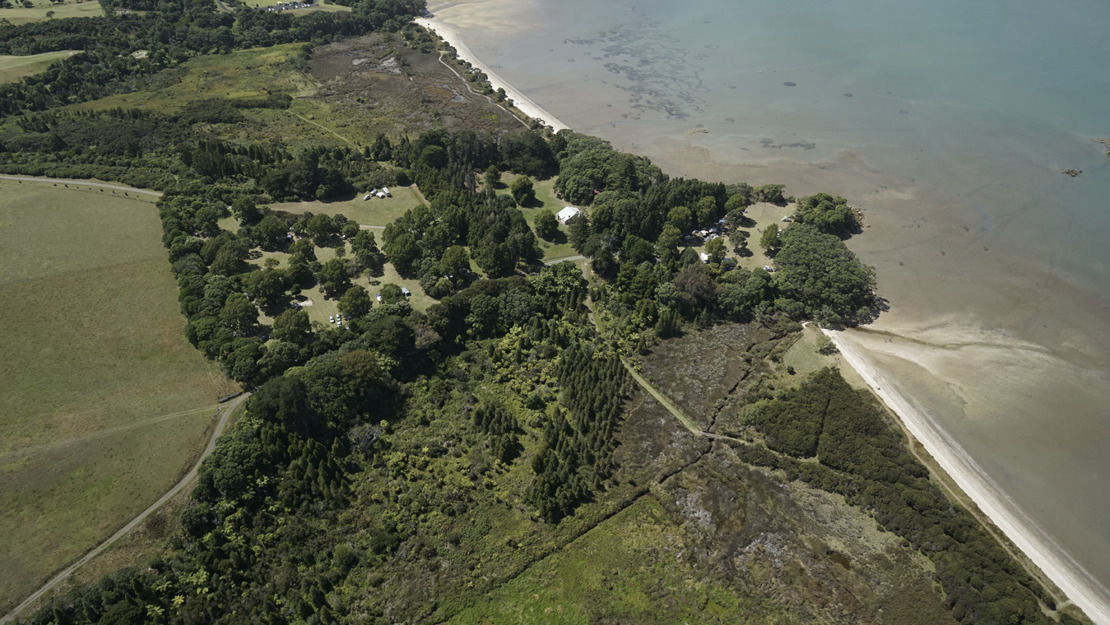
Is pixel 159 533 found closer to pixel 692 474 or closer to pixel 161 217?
pixel 692 474

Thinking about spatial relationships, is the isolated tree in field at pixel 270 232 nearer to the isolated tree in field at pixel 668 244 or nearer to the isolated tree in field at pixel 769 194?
the isolated tree in field at pixel 668 244

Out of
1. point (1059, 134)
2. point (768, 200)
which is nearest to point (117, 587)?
point (768, 200)

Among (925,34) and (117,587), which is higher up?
(925,34)

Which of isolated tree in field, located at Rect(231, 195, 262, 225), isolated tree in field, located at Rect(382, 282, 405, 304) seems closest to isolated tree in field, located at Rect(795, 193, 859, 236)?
isolated tree in field, located at Rect(382, 282, 405, 304)

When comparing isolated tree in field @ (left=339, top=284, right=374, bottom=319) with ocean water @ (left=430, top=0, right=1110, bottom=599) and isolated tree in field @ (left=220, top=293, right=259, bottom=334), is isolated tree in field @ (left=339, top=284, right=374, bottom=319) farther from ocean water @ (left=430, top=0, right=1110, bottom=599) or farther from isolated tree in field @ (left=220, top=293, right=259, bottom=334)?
ocean water @ (left=430, top=0, right=1110, bottom=599)

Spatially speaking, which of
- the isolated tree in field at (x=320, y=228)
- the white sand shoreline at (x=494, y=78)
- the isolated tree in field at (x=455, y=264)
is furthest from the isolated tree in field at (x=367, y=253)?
the white sand shoreline at (x=494, y=78)

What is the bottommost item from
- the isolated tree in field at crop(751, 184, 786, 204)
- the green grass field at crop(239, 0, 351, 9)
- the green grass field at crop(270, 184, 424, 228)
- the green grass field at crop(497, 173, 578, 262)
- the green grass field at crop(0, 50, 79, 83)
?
the green grass field at crop(0, 50, 79, 83)

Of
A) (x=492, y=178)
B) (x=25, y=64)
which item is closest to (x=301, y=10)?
(x=25, y=64)
